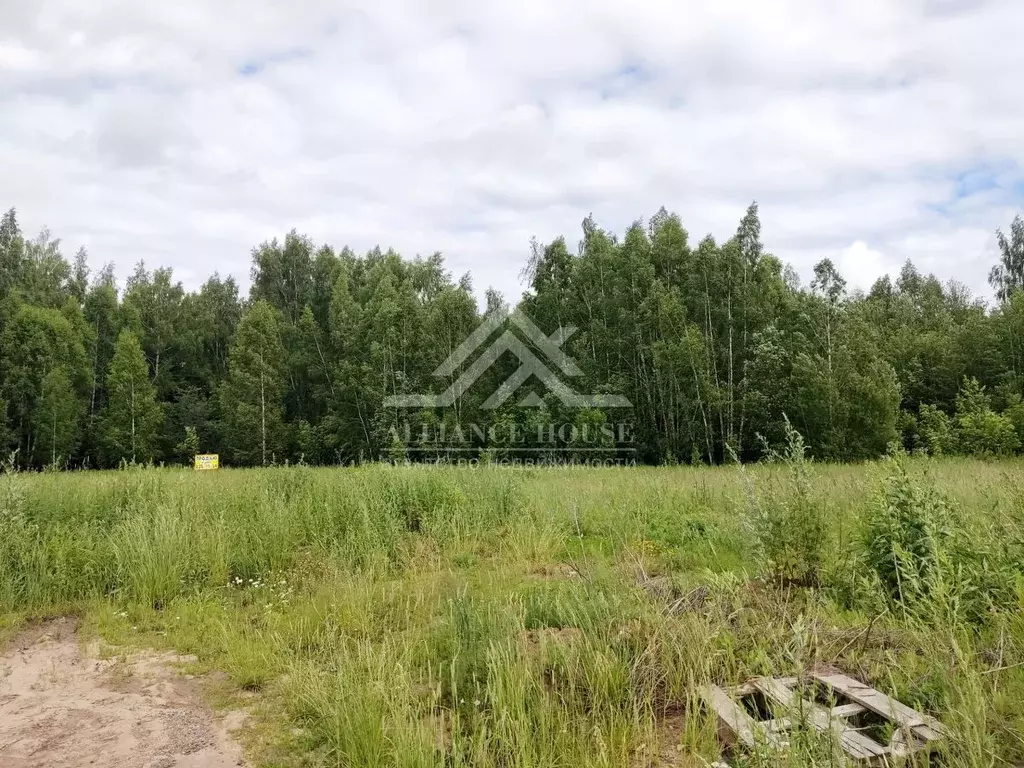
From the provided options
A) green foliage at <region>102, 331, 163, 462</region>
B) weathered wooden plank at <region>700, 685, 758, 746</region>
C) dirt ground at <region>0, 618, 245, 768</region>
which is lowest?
dirt ground at <region>0, 618, 245, 768</region>

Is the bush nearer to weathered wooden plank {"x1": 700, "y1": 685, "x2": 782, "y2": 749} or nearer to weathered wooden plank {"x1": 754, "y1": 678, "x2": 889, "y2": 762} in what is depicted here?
weathered wooden plank {"x1": 754, "y1": 678, "x2": 889, "y2": 762}

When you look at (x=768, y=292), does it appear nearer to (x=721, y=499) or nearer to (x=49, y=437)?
(x=721, y=499)

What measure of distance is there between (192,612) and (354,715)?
324 centimetres

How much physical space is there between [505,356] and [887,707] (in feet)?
108

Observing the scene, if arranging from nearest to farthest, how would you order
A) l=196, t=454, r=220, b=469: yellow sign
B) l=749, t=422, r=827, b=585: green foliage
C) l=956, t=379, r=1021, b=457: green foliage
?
l=749, t=422, r=827, b=585: green foliage
l=196, t=454, r=220, b=469: yellow sign
l=956, t=379, r=1021, b=457: green foliage

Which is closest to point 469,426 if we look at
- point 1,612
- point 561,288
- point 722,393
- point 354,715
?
point 561,288

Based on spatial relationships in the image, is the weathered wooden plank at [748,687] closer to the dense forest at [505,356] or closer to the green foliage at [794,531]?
the green foliage at [794,531]

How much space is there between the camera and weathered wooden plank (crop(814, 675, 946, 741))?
269cm

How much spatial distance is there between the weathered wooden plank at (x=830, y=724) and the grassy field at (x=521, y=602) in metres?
0.12

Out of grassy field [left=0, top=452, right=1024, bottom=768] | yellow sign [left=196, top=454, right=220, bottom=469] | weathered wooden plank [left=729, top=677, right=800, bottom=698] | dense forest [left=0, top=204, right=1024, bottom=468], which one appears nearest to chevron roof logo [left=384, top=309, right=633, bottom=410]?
dense forest [left=0, top=204, right=1024, bottom=468]

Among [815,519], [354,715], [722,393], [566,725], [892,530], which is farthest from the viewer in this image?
[722,393]

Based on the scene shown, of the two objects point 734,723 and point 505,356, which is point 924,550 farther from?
point 505,356

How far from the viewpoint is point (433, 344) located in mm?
34156

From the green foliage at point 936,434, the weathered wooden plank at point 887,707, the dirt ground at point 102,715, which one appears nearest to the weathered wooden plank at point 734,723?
the weathered wooden plank at point 887,707
